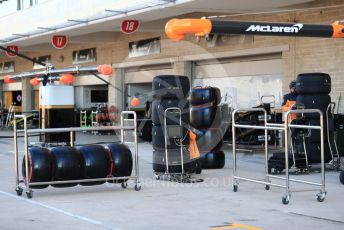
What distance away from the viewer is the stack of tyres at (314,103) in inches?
526

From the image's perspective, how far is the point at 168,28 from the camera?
8.34m

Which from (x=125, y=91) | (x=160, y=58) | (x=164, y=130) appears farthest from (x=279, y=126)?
(x=125, y=91)

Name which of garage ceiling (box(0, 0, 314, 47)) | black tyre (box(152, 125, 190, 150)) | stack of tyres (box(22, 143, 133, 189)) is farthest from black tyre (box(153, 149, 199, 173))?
garage ceiling (box(0, 0, 314, 47))

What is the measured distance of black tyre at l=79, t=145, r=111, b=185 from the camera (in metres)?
10.4

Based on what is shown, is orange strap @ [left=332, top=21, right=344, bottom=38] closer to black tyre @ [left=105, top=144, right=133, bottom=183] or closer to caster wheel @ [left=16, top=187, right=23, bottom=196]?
black tyre @ [left=105, top=144, right=133, bottom=183]

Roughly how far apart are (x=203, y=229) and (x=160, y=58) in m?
17.1

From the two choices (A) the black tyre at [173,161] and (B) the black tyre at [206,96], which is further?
(B) the black tyre at [206,96]

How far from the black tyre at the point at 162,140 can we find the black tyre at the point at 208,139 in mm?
1630

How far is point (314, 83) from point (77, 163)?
565 cm

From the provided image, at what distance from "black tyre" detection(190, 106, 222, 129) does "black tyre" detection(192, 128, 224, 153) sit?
4.6 inches

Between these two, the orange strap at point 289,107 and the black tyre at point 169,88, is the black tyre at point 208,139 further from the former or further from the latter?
the black tyre at point 169,88

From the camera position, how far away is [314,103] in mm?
13422

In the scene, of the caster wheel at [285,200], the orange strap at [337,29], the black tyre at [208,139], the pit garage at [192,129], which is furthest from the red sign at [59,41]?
the caster wheel at [285,200]

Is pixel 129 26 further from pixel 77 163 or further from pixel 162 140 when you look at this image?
pixel 77 163
